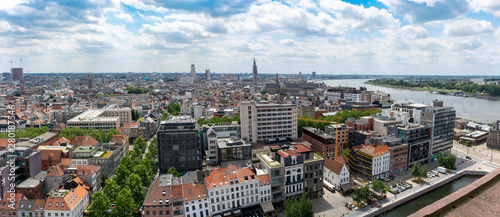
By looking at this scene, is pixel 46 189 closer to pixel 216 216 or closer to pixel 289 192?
pixel 216 216

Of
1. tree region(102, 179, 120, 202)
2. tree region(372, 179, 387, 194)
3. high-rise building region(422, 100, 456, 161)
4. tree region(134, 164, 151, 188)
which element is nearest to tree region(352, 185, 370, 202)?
tree region(372, 179, 387, 194)

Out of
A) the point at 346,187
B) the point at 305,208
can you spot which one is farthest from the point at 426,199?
the point at 305,208

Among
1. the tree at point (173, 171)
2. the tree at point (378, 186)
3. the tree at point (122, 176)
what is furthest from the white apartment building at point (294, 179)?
the tree at point (122, 176)

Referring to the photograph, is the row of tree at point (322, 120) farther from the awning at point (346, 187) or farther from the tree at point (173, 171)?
the tree at point (173, 171)

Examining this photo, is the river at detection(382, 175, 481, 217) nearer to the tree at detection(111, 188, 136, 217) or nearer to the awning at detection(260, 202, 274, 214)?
the awning at detection(260, 202, 274, 214)

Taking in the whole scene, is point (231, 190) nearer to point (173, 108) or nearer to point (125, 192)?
point (125, 192)

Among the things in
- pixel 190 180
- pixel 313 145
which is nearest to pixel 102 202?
pixel 190 180
